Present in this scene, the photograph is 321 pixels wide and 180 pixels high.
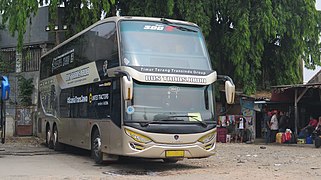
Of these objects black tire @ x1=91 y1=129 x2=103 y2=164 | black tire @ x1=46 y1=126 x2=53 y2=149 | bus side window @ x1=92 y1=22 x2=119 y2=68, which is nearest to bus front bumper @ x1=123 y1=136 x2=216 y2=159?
black tire @ x1=91 y1=129 x2=103 y2=164

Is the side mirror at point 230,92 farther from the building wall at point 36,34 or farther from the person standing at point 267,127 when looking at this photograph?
the building wall at point 36,34

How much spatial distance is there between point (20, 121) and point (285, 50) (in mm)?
15871

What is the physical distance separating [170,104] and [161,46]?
157 centimetres

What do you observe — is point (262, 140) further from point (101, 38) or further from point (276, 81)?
point (101, 38)

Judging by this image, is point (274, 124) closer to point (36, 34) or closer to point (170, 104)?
point (170, 104)

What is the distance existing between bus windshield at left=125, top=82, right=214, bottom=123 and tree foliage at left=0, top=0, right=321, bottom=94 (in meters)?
11.8

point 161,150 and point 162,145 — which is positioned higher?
point 162,145

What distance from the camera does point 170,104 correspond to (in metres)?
12.3

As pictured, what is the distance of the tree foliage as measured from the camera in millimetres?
24375

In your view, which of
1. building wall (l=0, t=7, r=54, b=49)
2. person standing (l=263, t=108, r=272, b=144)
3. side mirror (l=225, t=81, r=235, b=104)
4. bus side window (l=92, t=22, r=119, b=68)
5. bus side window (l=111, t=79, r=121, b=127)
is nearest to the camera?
bus side window (l=111, t=79, r=121, b=127)

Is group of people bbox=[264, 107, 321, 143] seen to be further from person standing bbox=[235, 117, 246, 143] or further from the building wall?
the building wall

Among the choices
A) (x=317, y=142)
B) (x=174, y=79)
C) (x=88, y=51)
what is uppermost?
(x=88, y=51)

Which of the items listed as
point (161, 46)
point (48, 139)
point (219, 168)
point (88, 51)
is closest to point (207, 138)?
point (219, 168)

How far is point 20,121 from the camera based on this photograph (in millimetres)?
29047
